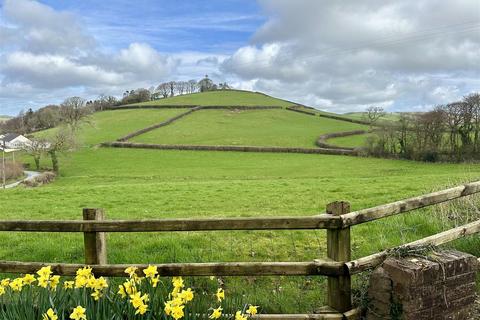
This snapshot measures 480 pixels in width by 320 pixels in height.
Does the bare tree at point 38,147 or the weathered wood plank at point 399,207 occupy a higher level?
the bare tree at point 38,147

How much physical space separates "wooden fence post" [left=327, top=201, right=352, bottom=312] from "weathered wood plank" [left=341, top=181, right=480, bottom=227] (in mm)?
123

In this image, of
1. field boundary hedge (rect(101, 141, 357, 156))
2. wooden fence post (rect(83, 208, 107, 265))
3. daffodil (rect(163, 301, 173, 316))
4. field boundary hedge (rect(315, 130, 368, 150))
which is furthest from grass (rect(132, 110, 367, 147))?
daffodil (rect(163, 301, 173, 316))

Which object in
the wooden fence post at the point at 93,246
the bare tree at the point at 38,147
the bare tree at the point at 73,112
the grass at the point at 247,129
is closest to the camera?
the wooden fence post at the point at 93,246

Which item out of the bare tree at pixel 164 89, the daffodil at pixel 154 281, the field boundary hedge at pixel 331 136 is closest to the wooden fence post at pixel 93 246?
the daffodil at pixel 154 281

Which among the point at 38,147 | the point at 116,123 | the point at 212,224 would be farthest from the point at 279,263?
the point at 116,123

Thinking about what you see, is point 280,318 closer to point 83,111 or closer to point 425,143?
point 425,143

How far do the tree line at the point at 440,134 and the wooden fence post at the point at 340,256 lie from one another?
55142mm

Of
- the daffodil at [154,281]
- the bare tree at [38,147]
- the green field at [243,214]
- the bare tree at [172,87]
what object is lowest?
the green field at [243,214]

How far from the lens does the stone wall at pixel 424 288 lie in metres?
5.11

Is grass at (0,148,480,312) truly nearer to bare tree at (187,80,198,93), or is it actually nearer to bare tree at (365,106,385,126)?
bare tree at (365,106,385,126)

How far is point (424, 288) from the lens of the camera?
17.0 feet

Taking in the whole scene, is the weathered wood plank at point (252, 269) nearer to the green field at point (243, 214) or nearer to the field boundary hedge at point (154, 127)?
the green field at point (243, 214)

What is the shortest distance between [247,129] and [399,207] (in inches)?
3679

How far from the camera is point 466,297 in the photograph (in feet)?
18.6
